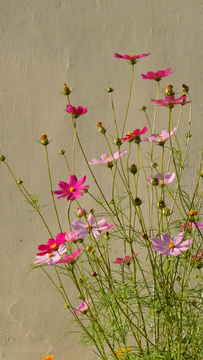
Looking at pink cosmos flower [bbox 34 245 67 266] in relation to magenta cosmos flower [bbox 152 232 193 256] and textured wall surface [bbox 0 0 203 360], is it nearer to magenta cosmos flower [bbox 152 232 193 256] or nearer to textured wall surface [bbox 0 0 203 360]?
magenta cosmos flower [bbox 152 232 193 256]

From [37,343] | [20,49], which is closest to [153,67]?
[20,49]

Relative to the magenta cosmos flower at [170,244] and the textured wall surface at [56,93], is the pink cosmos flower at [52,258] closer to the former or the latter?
the magenta cosmos flower at [170,244]

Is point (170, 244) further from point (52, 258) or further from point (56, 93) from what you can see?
point (56, 93)

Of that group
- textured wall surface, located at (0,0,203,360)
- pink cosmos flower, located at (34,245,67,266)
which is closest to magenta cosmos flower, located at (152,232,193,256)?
pink cosmos flower, located at (34,245,67,266)

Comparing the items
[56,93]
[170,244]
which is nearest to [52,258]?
[170,244]

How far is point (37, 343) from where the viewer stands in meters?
1.25

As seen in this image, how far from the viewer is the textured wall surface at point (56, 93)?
3.96 ft

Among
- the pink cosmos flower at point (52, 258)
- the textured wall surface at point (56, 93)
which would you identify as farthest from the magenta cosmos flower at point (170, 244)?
the textured wall surface at point (56, 93)

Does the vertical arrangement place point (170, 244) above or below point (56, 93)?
below

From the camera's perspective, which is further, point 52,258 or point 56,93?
point 56,93

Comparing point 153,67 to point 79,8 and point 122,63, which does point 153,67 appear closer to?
point 122,63

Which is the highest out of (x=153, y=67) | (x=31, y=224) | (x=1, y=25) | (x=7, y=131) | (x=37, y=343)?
A: (x=1, y=25)

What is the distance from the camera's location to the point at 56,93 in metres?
1.23

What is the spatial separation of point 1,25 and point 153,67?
656mm
